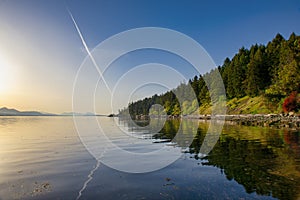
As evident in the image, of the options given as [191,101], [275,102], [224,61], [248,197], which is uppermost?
[224,61]

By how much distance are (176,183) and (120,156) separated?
8.72 metres

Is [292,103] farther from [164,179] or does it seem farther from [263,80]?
[164,179]

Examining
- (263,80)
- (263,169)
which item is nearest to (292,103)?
(263,80)

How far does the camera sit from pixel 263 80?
95.8 metres

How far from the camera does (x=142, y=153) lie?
21.3 meters

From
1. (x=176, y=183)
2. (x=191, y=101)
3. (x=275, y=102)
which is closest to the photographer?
(x=176, y=183)

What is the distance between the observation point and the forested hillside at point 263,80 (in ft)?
218

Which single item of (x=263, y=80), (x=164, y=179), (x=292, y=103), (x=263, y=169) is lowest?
(x=164, y=179)

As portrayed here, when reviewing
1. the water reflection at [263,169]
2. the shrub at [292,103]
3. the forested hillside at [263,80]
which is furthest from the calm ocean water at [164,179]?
the forested hillside at [263,80]

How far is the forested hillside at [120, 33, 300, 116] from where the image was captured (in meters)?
66.4

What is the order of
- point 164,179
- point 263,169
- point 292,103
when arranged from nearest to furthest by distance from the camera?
point 164,179, point 263,169, point 292,103

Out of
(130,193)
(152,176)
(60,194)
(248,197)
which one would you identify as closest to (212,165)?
(152,176)

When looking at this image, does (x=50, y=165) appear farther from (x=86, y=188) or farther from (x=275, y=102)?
(x=275, y=102)

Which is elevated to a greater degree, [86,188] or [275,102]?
[275,102]
